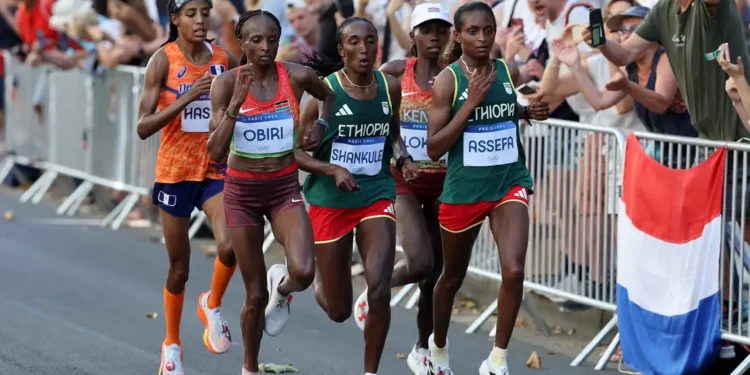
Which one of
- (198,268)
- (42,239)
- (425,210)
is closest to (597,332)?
(425,210)

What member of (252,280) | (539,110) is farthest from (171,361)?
(539,110)

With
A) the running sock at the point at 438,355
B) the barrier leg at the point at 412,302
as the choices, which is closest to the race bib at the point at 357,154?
the running sock at the point at 438,355

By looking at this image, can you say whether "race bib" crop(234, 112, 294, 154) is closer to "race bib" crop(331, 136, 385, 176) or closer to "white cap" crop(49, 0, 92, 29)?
"race bib" crop(331, 136, 385, 176)

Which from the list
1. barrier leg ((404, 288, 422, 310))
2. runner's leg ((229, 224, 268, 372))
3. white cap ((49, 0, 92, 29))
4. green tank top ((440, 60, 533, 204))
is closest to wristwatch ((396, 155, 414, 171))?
green tank top ((440, 60, 533, 204))

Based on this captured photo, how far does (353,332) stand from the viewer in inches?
395

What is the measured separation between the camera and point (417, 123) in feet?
28.7

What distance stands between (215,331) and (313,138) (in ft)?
5.24

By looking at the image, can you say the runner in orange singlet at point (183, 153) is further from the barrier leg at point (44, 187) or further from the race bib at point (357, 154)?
the barrier leg at point (44, 187)

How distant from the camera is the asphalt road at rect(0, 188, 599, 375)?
8.80 m

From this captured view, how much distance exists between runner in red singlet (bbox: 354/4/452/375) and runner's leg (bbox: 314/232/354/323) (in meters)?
0.54

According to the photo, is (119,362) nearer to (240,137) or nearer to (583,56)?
(240,137)

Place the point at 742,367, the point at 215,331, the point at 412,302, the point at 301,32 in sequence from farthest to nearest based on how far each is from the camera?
the point at 301,32 < the point at 412,302 < the point at 215,331 < the point at 742,367

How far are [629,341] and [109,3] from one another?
9238 millimetres

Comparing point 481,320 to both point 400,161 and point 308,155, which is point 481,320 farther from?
point 308,155
